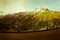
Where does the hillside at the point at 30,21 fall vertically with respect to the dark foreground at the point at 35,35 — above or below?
above

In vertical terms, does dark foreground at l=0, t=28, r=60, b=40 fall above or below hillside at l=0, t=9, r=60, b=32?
below

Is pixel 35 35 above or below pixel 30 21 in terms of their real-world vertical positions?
below

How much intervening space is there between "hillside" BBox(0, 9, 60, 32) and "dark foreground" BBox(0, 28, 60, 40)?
0.04m

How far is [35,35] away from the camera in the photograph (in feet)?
4.82

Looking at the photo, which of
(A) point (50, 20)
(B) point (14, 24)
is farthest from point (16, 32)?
(A) point (50, 20)

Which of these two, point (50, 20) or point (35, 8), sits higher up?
point (35, 8)

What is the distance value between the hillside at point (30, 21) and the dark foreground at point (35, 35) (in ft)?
0.14

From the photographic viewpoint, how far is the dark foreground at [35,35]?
1.45m

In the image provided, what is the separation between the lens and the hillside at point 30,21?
1445 millimetres

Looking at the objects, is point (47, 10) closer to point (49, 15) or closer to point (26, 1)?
point (49, 15)

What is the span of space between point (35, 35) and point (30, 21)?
16cm

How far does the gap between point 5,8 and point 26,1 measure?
0.23 meters

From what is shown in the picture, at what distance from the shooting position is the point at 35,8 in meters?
1.49

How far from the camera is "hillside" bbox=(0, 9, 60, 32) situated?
1.45 m
